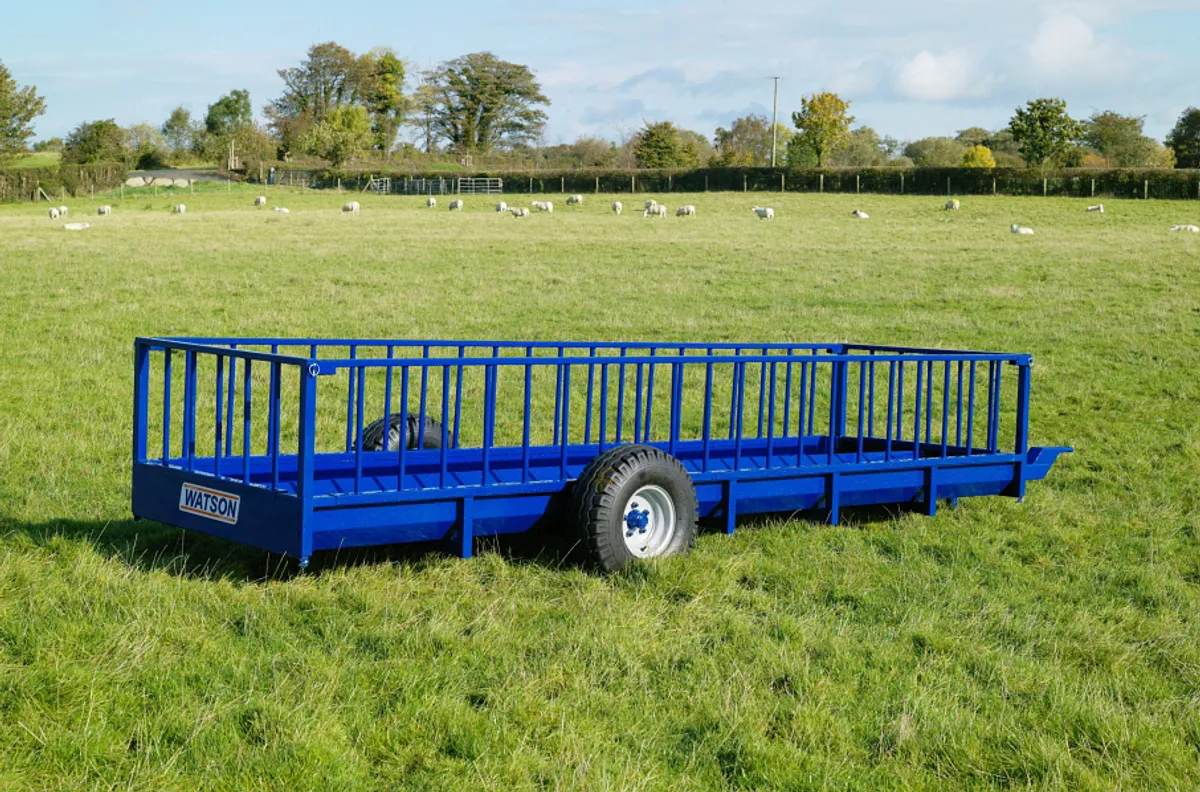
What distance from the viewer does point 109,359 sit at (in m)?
15.9

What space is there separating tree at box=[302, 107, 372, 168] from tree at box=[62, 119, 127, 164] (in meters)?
14.2

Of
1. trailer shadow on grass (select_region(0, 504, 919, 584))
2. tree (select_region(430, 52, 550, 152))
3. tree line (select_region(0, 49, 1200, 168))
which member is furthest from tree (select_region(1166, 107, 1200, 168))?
trailer shadow on grass (select_region(0, 504, 919, 584))

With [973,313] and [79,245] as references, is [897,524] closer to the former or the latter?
[973,313]

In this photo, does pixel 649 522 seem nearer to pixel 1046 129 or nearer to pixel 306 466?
pixel 306 466

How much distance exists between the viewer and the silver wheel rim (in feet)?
24.7

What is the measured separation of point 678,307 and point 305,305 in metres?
6.72

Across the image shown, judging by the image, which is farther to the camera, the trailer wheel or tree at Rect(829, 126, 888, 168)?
tree at Rect(829, 126, 888, 168)

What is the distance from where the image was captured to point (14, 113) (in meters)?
81.1

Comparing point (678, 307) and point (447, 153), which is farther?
point (447, 153)

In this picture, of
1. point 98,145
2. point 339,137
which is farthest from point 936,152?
point 98,145

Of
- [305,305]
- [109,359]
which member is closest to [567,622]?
[109,359]

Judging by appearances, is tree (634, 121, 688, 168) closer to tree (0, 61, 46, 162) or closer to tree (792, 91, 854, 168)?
tree (792, 91, 854, 168)

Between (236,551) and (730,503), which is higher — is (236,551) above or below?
below

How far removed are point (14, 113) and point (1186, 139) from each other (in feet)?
283
